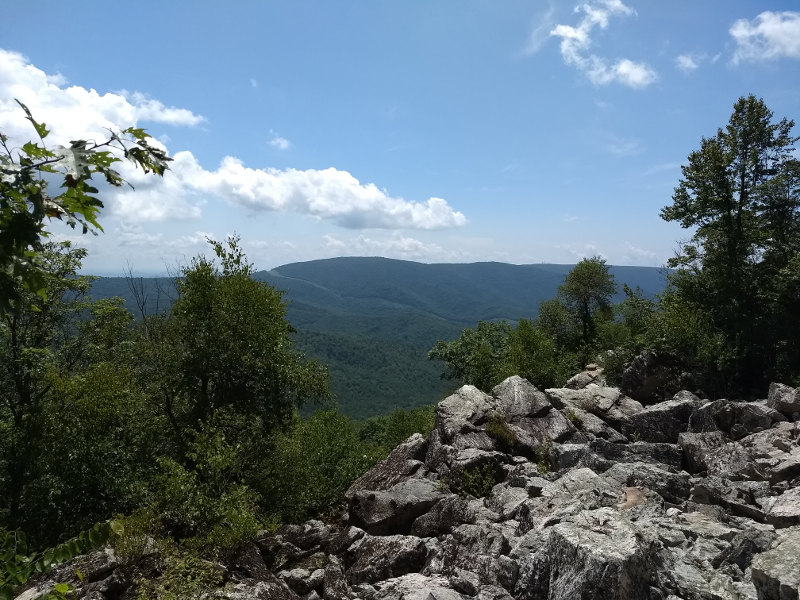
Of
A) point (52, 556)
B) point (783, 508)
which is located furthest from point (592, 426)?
point (52, 556)

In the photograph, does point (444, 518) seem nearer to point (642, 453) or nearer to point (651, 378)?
point (642, 453)

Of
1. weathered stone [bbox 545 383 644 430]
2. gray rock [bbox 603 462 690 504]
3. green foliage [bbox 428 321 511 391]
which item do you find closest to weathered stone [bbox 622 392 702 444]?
weathered stone [bbox 545 383 644 430]

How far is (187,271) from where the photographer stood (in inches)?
997

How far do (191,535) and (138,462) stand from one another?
8219 mm

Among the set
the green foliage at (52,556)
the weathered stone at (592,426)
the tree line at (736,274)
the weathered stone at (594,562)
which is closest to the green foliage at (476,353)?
the tree line at (736,274)

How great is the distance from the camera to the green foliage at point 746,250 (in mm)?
32406

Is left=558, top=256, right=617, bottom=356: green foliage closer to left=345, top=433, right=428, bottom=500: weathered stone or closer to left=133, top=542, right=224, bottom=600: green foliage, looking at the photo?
left=345, top=433, right=428, bottom=500: weathered stone

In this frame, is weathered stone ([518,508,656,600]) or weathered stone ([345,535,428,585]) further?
weathered stone ([345,535,428,585])

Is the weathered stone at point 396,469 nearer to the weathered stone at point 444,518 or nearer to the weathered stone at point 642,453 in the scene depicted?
the weathered stone at point 444,518

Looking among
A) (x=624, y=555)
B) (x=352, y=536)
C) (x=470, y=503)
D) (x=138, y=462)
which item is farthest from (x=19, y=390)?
(x=624, y=555)

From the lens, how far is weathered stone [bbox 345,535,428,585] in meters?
14.7

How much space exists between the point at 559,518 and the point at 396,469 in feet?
40.4

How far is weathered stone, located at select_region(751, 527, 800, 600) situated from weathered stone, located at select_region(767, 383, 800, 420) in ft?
60.0

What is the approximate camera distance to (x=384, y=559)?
15094mm
